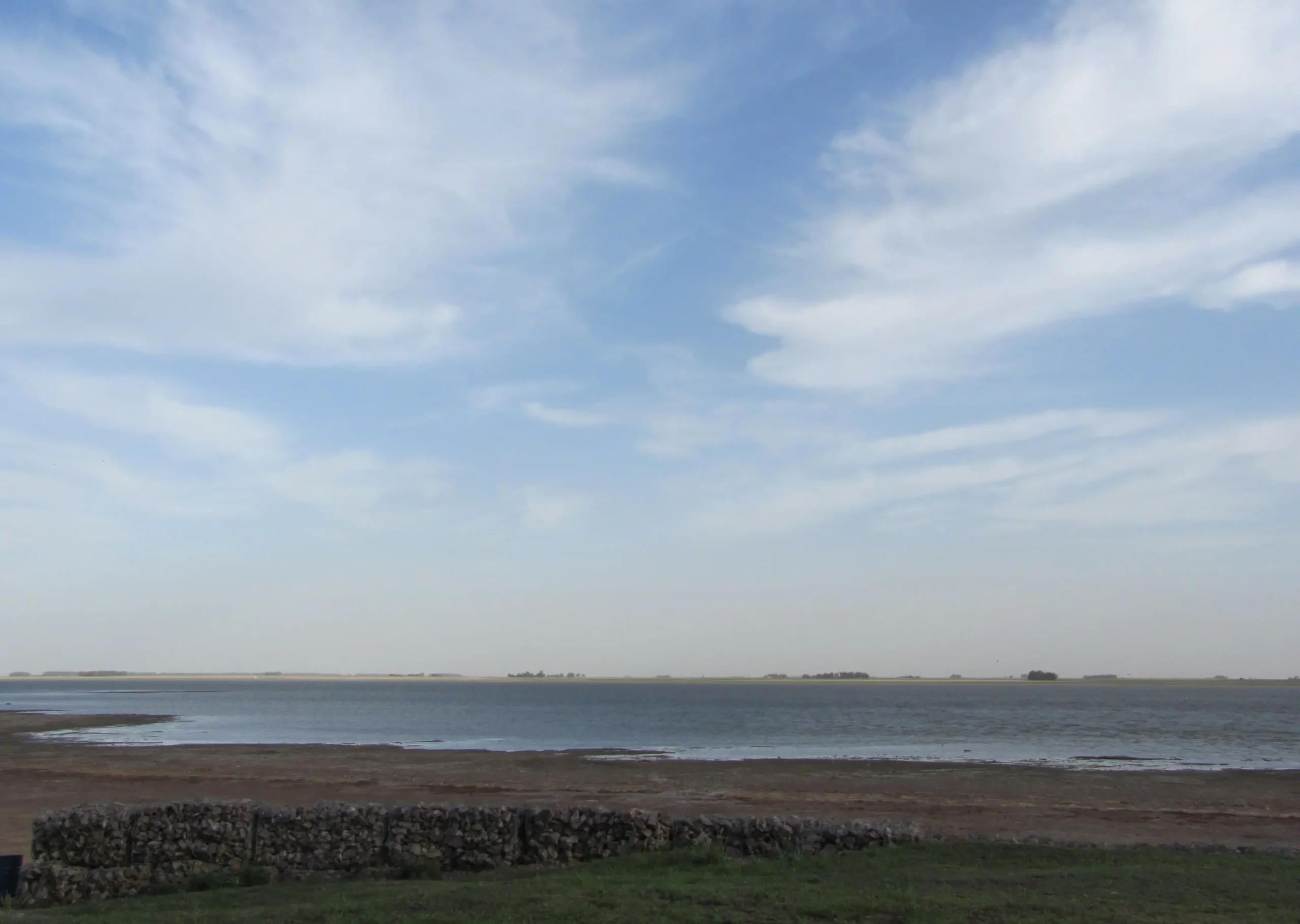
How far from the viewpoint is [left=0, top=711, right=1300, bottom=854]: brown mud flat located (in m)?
24.8

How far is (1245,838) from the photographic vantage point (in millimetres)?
22000

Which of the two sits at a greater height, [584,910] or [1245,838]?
[584,910]

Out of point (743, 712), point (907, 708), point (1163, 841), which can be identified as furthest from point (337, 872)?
point (907, 708)

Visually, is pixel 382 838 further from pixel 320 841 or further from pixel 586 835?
pixel 586 835

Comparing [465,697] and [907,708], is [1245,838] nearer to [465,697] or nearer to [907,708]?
[907,708]

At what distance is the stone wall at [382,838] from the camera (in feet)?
50.5

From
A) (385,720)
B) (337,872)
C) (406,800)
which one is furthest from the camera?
(385,720)

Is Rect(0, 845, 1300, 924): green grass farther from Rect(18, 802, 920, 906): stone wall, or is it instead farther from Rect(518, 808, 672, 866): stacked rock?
Rect(18, 802, 920, 906): stone wall

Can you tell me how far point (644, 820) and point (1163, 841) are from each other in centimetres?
1209

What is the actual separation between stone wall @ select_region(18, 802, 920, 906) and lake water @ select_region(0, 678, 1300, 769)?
32.0 meters

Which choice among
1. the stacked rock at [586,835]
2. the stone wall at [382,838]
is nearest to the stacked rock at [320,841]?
the stone wall at [382,838]

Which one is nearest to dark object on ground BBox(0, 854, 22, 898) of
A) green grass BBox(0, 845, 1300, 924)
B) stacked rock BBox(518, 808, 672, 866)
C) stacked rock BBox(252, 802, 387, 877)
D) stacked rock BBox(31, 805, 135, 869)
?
stacked rock BBox(31, 805, 135, 869)

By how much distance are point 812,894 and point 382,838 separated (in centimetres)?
728

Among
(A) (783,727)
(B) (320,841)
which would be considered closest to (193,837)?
(B) (320,841)
